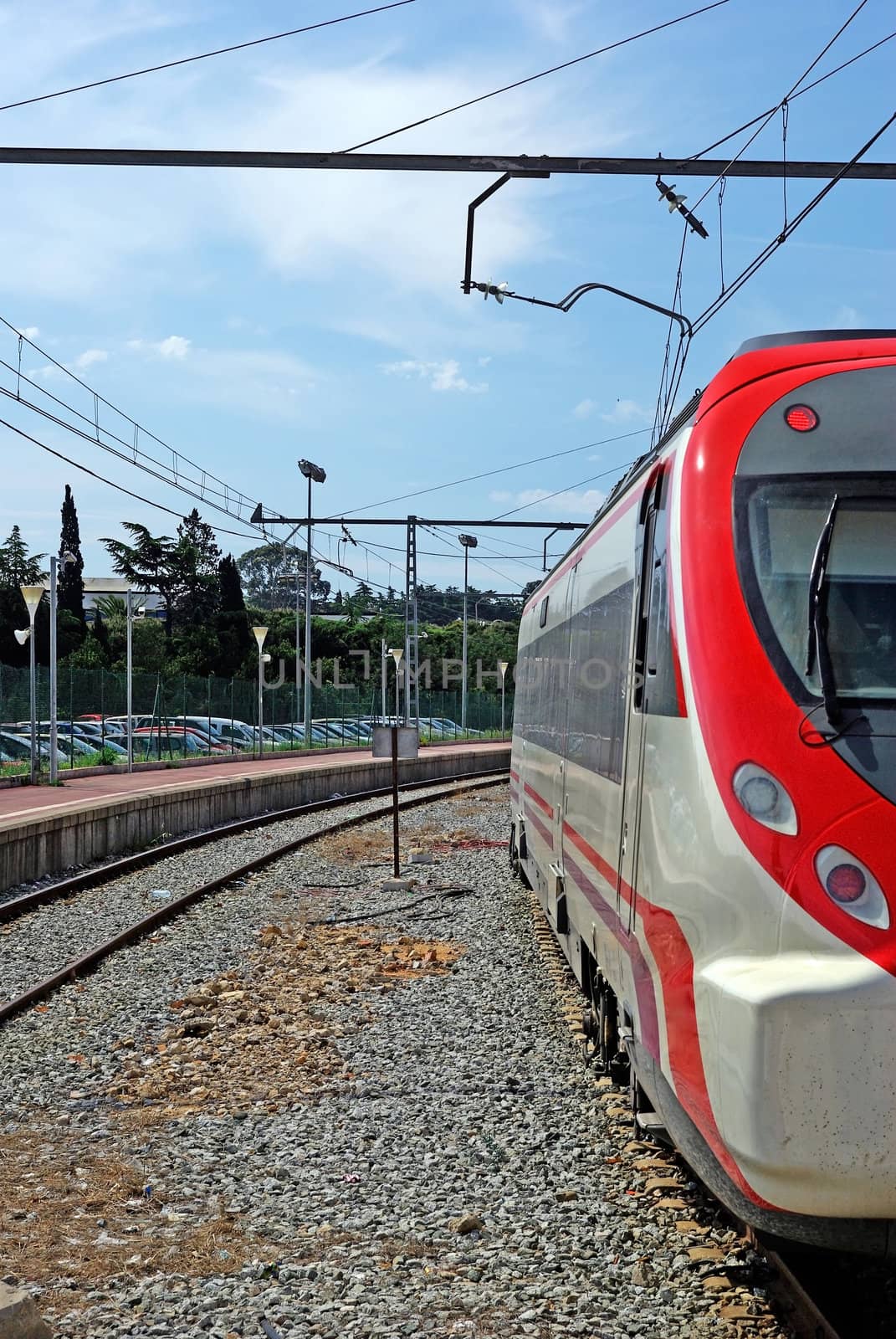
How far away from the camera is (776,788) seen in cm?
356

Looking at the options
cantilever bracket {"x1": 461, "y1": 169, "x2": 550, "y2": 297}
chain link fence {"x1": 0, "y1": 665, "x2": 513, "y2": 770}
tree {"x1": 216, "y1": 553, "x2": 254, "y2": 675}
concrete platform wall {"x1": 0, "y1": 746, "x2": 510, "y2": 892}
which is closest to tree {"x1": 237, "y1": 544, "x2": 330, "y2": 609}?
tree {"x1": 216, "y1": 553, "x2": 254, "y2": 675}

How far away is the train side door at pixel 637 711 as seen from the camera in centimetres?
479

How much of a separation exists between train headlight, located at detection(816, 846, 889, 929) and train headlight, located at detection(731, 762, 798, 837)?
0.11 meters

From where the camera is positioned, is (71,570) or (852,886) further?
(71,570)

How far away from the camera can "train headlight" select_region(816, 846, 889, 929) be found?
3383 millimetres

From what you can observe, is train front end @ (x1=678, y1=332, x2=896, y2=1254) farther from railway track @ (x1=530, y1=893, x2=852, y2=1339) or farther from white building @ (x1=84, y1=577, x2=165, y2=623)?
white building @ (x1=84, y1=577, x2=165, y2=623)

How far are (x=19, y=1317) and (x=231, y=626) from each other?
246 feet

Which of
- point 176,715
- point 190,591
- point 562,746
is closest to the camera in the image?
point 562,746

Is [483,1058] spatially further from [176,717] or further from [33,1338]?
[176,717]

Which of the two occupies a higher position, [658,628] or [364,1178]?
[658,628]

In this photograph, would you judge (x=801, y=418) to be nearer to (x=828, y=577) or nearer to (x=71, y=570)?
(x=828, y=577)

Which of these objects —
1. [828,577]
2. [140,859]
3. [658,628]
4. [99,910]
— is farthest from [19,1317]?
[140,859]

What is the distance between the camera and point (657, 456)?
194 inches

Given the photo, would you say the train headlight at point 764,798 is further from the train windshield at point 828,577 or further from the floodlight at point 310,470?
the floodlight at point 310,470
